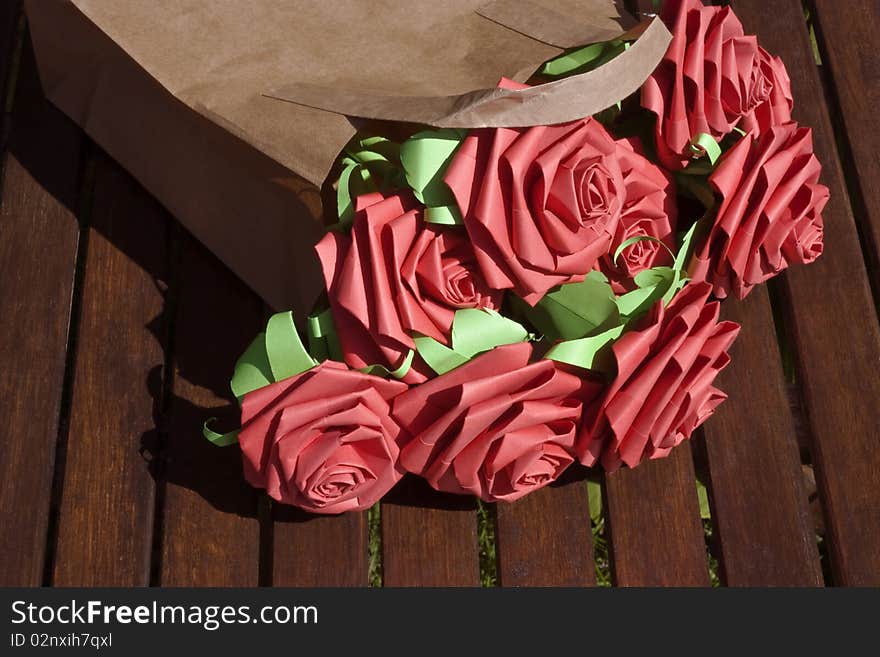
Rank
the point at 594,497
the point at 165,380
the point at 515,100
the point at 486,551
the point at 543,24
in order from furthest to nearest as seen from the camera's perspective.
Answer: the point at 486,551 → the point at 594,497 → the point at 165,380 → the point at 543,24 → the point at 515,100

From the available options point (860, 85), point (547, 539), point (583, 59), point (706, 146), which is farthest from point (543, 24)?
point (860, 85)

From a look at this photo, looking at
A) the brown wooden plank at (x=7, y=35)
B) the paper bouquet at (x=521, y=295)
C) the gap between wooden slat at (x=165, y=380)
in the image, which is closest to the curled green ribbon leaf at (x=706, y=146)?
the paper bouquet at (x=521, y=295)

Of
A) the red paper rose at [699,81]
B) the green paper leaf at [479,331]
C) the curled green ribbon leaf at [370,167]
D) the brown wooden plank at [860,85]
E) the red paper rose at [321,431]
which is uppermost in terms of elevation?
the brown wooden plank at [860,85]

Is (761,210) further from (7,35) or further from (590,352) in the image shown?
(7,35)

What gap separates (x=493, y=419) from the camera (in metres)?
0.62

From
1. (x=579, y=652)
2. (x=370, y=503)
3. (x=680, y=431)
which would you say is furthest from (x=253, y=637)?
(x=680, y=431)

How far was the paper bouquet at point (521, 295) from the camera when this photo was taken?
0.59 meters

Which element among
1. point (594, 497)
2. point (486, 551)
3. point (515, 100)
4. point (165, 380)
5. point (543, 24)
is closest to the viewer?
point (515, 100)

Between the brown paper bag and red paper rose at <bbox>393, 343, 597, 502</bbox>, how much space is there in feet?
0.40

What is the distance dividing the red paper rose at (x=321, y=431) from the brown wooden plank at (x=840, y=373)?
1.39 feet

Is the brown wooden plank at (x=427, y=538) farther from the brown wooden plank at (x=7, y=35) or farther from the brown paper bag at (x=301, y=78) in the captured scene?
the brown wooden plank at (x=7, y=35)

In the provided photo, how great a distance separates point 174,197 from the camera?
0.82 meters

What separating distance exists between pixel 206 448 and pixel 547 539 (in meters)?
0.29

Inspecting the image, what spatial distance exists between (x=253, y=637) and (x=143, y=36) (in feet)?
1.48
